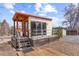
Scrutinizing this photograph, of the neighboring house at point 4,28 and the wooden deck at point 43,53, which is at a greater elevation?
the neighboring house at point 4,28

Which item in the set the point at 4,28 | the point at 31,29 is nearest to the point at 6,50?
the point at 4,28

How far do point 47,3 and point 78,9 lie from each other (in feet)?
1.03

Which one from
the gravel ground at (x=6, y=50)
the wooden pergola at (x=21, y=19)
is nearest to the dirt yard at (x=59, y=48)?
the gravel ground at (x=6, y=50)

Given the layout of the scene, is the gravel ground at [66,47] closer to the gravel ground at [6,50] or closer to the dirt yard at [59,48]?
the dirt yard at [59,48]

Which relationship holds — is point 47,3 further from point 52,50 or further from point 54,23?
point 52,50

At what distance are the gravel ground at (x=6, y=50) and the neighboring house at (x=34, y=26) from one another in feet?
0.64

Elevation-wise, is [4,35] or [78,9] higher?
[78,9]

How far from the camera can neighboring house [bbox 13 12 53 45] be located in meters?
2.06

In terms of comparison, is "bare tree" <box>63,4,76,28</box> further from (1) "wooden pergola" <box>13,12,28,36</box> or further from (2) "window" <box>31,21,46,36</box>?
(1) "wooden pergola" <box>13,12,28,36</box>

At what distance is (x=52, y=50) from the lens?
6.79 ft

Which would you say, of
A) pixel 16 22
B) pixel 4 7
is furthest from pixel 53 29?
pixel 4 7

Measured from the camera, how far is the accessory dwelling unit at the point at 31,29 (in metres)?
2.06

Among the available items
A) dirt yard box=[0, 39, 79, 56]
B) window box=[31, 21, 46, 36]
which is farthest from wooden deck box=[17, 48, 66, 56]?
window box=[31, 21, 46, 36]

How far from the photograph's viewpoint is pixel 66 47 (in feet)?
6.78
